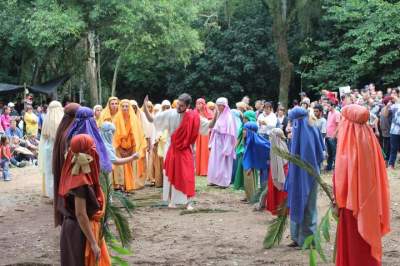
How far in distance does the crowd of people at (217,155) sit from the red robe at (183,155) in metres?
0.02

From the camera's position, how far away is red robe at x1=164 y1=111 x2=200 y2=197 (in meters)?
9.66

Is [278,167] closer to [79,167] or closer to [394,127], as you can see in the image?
[79,167]

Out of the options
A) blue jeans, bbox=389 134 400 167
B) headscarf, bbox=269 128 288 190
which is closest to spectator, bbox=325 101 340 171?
blue jeans, bbox=389 134 400 167

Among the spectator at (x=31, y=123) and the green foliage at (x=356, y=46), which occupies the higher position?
the green foliage at (x=356, y=46)

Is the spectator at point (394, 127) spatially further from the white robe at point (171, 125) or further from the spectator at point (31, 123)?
the spectator at point (31, 123)

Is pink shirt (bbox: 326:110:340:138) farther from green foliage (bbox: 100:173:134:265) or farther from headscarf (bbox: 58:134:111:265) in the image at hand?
headscarf (bbox: 58:134:111:265)

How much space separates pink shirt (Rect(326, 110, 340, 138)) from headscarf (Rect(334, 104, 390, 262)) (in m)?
9.38

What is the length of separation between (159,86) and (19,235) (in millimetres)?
25514

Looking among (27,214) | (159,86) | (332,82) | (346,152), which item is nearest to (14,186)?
(27,214)

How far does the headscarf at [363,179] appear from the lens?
497 cm

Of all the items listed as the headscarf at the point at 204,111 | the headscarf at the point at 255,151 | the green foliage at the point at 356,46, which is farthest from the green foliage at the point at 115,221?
the green foliage at the point at 356,46

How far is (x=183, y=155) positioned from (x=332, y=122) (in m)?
6.04

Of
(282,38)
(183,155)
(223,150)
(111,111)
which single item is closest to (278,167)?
(183,155)

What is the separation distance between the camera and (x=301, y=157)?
6.93 m
